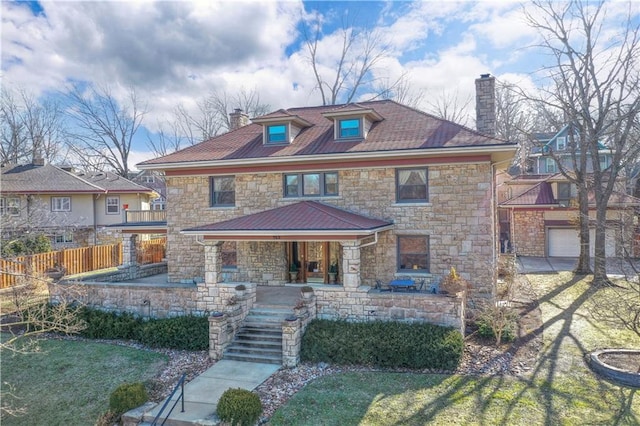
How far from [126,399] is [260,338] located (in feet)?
13.0

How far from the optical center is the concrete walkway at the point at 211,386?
27.5ft

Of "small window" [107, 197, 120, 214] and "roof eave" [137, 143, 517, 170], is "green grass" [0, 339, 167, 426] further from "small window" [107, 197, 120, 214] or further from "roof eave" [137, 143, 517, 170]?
"small window" [107, 197, 120, 214]

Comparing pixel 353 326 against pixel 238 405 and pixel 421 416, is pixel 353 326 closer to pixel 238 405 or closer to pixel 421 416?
pixel 421 416

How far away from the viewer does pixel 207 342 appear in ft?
39.7

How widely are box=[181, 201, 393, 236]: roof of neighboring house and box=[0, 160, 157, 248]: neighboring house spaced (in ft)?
54.1

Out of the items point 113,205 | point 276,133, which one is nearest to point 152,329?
point 276,133

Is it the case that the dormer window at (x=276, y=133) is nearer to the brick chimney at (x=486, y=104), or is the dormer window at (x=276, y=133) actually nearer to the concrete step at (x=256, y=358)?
the brick chimney at (x=486, y=104)

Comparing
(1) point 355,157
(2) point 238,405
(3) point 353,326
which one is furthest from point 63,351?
(1) point 355,157

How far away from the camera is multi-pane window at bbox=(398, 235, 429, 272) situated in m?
14.3

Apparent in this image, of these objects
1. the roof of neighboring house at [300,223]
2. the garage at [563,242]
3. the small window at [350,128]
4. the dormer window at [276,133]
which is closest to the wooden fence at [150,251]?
the roof of neighboring house at [300,223]

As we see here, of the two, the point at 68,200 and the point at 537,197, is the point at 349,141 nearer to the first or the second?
the point at 537,197

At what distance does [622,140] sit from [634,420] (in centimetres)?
1392

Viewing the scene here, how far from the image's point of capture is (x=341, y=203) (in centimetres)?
1500

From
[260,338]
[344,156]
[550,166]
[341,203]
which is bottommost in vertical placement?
[260,338]
